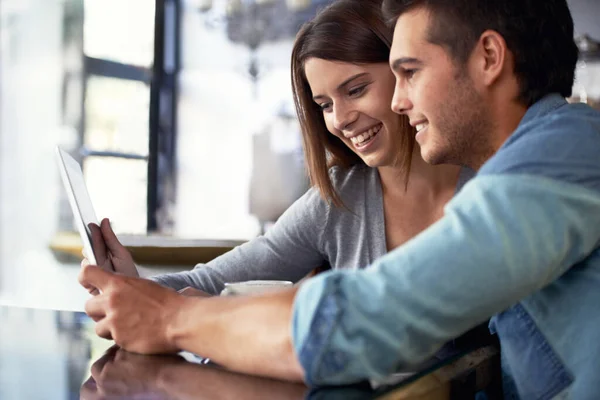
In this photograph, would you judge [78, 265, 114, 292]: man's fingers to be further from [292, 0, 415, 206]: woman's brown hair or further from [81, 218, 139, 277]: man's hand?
[292, 0, 415, 206]: woman's brown hair

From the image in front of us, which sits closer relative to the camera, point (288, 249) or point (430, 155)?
point (430, 155)

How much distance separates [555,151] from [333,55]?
0.87 meters

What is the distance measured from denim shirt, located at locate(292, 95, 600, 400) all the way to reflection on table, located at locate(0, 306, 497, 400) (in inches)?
1.0

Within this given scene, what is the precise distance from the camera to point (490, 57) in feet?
3.23

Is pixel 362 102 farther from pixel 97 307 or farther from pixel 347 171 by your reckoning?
pixel 97 307

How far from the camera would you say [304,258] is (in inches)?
68.6

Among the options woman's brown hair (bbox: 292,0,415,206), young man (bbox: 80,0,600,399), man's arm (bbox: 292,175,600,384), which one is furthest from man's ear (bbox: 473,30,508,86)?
woman's brown hair (bbox: 292,0,415,206)

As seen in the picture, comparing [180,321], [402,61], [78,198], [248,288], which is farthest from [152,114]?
[180,321]

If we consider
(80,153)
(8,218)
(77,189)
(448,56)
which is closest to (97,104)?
(80,153)

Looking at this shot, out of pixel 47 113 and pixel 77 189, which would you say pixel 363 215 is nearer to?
pixel 77 189

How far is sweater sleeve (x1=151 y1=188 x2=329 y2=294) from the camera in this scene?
1637 millimetres

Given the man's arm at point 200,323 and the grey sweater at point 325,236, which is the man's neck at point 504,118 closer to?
the man's arm at point 200,323

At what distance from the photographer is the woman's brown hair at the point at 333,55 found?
157 centimetres

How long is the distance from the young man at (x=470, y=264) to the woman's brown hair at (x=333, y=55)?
1.58 ft
